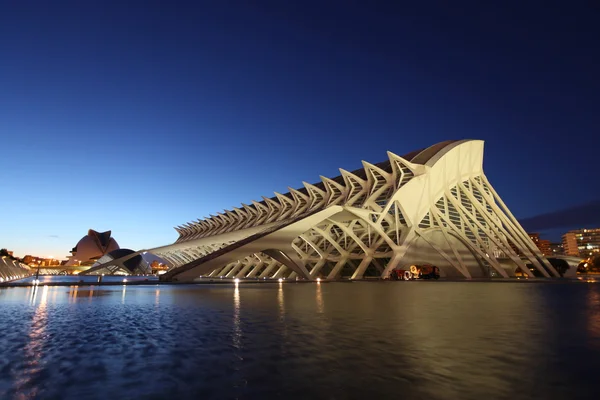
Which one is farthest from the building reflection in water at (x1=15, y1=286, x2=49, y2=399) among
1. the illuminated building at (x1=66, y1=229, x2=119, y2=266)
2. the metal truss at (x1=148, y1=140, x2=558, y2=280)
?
the illuminated building at (x1=66, y1=229, x2=119, y2=266)

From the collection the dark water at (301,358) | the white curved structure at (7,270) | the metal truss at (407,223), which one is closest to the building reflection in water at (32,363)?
the dark water at (301,358)

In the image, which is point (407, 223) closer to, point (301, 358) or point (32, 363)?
point (301, 358)

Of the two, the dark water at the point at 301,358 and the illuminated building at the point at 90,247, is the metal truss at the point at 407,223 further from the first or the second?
the illuminated building at the point at 90,247

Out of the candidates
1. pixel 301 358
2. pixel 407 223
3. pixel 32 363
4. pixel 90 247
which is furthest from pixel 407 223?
pixel 90 247

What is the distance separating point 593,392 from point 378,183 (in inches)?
1781

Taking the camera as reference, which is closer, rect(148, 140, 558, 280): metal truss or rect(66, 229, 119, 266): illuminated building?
rect(148, 140, 558, 280): metal truss

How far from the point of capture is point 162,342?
6.96 meters

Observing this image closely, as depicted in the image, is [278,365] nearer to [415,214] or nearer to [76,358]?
[76,358]

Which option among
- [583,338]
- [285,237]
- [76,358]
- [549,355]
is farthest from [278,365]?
[285,237]

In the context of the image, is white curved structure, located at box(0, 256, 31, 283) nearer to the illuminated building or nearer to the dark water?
the dark water

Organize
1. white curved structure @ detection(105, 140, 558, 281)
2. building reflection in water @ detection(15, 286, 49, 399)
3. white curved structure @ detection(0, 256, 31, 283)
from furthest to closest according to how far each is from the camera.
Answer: white curved structure @ detection(105, 140, 558, 281) < white curved structure @ detection(0, 256, 31, 283) < building reflection in water @ detection(15, 286, 49, 399)

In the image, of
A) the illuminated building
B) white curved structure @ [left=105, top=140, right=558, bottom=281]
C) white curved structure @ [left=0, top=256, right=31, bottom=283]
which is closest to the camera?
white curved structure @ [left=0, top=256, right=31, bottom=283]

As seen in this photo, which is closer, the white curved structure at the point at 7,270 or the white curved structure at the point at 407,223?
the white curved structure at the point at 7,270

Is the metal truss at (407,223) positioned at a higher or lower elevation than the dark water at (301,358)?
higher
